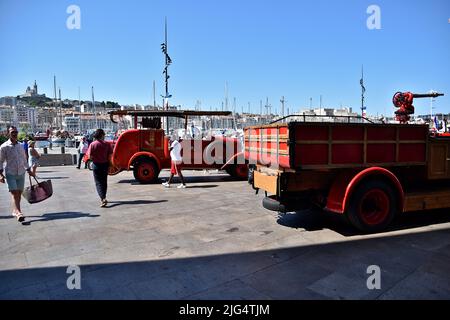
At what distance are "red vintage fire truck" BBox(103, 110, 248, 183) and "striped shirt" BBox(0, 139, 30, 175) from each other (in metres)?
4.84

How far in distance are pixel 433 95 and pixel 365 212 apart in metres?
3.40

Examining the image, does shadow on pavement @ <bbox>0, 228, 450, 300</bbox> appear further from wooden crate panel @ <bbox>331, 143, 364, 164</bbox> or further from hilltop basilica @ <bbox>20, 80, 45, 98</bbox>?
hilltop basilica @ <bbox>20, 80, 45, 98</bbox>

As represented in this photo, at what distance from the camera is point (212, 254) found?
4734mm

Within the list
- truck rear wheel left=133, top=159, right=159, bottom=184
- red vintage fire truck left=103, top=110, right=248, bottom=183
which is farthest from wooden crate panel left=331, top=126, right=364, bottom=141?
truck rear wheel left=133, top=159, right=159, bottom=184

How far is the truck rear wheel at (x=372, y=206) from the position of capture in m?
5.46

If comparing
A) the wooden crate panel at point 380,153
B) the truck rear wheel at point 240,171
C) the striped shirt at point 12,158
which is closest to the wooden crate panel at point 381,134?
the wooden crate panel at point 380,153

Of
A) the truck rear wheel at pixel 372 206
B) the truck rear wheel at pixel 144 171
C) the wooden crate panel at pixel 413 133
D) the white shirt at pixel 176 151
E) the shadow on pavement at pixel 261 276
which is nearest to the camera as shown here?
the shadow on pavement at pixel 261 276

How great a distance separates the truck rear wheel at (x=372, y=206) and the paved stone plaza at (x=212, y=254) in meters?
0.21

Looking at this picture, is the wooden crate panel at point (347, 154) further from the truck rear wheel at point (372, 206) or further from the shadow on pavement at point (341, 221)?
the shadow on pavement at point (341, 221)

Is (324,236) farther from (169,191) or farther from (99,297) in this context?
(169,191)

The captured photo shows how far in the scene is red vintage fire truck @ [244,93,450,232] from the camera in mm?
5320

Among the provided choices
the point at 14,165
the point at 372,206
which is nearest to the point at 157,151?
the point at 14,165
